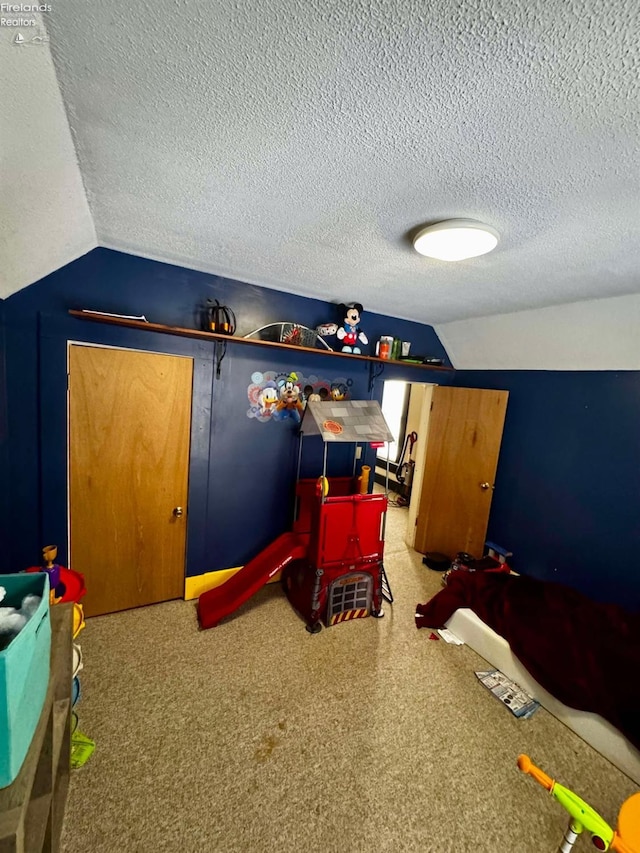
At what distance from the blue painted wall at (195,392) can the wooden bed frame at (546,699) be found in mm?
1620

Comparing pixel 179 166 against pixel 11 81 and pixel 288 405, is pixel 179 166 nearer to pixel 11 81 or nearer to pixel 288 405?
pixel 11 81

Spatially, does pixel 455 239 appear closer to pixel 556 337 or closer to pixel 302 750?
pixel 556 337

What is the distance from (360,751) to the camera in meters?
1.60

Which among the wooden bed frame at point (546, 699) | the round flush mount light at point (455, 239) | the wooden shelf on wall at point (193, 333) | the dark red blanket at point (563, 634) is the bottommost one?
the wooden bed frame at point (546, 699)

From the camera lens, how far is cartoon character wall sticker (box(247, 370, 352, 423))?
8.71 feet

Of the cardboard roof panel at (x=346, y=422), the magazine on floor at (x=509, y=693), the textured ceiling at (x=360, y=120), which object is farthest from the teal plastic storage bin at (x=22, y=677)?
the magazine on floor at (x=509, y=693)

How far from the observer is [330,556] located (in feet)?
7.81

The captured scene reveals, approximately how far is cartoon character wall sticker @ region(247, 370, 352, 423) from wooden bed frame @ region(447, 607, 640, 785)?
206cm

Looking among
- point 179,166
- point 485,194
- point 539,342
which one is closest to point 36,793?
point 179,166

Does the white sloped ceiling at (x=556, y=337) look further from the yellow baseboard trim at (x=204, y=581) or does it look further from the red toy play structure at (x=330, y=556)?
the yellow baseboard trim at (x=204, y=581)

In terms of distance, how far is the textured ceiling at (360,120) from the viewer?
0.69 m

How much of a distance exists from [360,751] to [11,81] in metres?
2.80

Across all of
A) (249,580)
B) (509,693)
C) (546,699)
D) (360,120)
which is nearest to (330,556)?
(249,580)

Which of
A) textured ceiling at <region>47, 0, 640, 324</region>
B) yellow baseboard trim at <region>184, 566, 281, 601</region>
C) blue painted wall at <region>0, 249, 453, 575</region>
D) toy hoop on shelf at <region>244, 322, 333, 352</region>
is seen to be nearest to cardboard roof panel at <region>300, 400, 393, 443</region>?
blue painted wall at <region>0, 249, 453, 575</region>
